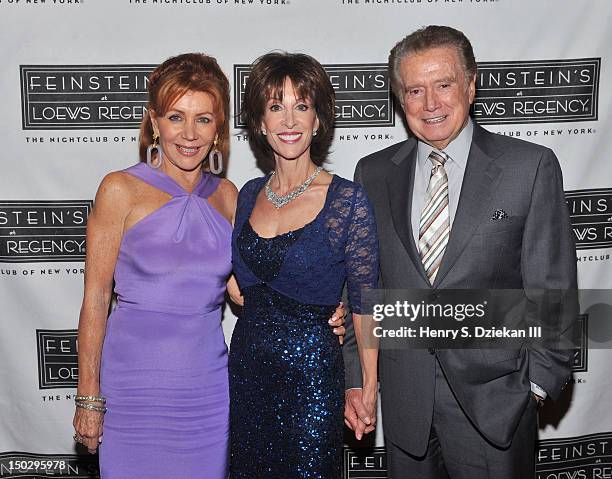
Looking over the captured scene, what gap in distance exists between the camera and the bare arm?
7.19ft

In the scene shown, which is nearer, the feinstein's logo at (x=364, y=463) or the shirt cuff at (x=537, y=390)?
the shirt cuff at (x=537, y=390)

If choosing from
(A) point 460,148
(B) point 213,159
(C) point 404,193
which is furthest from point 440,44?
(B) point 213,159

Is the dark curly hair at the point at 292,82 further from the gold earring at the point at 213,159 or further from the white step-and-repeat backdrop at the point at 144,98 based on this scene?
the white step-and-repeat backdrop at the point at 144,98

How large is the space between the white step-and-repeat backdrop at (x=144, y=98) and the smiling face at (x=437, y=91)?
32.2 inches

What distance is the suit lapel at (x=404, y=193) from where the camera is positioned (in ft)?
Answer: 7.09

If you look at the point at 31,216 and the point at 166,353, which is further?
the point at 31,216

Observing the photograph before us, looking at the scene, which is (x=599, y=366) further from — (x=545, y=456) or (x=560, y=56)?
(x=560, y=56)

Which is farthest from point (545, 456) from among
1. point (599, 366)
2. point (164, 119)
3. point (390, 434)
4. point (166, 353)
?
point (164, 119)

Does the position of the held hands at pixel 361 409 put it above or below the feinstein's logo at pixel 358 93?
below

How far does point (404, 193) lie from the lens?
2.24 m

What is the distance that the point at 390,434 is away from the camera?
234 cm

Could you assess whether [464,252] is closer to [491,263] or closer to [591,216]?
[491,263]

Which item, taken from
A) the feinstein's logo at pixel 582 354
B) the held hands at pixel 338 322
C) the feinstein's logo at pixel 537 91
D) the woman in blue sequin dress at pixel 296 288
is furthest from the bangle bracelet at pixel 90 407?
the feinstein's logo at pixel 582 354

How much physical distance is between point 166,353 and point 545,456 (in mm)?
1887
